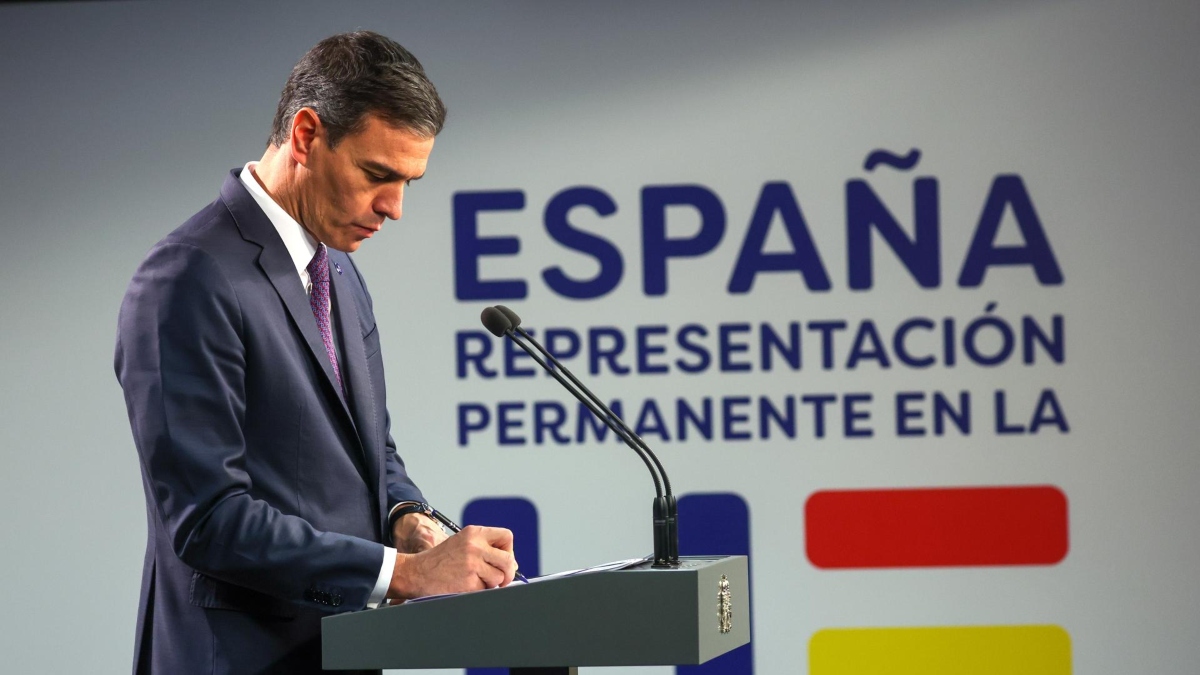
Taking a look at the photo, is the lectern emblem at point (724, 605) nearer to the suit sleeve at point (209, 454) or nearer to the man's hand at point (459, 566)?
the man's hand at point (459, 566)

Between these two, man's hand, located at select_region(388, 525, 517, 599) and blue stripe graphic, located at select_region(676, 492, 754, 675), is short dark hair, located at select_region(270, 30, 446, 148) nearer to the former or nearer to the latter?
man's hand, located at select_region(388, 525, 517, 599)

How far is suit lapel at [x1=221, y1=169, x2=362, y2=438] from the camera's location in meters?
1.73

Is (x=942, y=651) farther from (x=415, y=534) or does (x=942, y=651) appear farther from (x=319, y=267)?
(x=319, y=267)

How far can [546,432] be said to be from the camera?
377cm

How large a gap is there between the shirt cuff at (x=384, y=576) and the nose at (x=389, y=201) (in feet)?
1.59

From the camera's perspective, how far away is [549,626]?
147cm

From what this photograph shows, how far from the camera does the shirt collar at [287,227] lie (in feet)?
5.90

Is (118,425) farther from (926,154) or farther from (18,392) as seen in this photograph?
(926,154)

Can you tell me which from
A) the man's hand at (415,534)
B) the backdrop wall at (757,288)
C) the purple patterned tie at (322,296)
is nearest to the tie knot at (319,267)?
the purple patterned tie at (322,296)

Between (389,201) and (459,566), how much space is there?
21.6 inches

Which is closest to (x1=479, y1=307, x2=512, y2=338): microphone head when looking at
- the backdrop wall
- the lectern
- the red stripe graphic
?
the lectern

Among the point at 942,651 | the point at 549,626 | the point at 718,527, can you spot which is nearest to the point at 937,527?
the point at 942,651

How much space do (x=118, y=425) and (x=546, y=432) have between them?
124cm

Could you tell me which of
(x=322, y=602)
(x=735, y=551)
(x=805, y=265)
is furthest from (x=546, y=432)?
(x=322, y=602)
